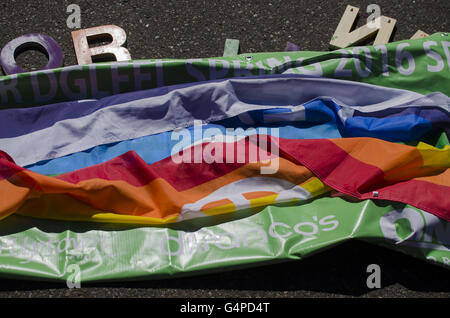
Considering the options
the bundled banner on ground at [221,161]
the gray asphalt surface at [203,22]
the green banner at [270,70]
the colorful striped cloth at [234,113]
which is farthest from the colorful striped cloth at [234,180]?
the gray asphalt surface at [203,22]

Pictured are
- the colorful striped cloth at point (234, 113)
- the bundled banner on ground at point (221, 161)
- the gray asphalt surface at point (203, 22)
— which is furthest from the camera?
the gray asphalt surface at point (203, 22)

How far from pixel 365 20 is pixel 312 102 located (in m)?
0.84

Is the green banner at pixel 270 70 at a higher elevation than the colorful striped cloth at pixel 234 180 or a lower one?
higher

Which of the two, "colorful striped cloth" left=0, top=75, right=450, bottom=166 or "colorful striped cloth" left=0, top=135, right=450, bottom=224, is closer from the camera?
"colorful striped cloth" left=0, top=135, right=450, bottom=224

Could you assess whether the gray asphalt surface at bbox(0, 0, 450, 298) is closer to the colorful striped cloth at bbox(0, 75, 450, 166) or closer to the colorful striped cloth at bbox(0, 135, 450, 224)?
the colorful striped cloth at bbox(0, 75, 450, 166)

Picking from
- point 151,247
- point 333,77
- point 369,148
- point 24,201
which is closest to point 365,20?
point 333,77

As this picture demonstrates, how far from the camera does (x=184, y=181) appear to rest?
196 centimetres

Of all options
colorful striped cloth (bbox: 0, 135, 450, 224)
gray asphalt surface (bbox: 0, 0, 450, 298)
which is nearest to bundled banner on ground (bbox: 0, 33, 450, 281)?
colorful striped cloth (bbox: 0, 135, 450, 224)

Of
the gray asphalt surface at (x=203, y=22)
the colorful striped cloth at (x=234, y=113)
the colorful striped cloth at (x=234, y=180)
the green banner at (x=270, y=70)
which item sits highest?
the gray asphalt surface at (x=203, y=22)

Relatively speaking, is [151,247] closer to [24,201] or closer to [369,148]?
[24,201]

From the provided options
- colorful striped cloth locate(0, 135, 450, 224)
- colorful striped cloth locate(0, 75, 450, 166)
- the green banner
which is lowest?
colorful striped cloth locate(0, 135, 450, 224)

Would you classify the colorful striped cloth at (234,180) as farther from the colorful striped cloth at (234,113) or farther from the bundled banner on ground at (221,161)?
the colorful striped cloth at (234,113)

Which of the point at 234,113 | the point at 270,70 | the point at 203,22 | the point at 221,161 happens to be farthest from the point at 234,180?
the point at 203,22

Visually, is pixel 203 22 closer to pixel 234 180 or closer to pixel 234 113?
pixel 234 113
